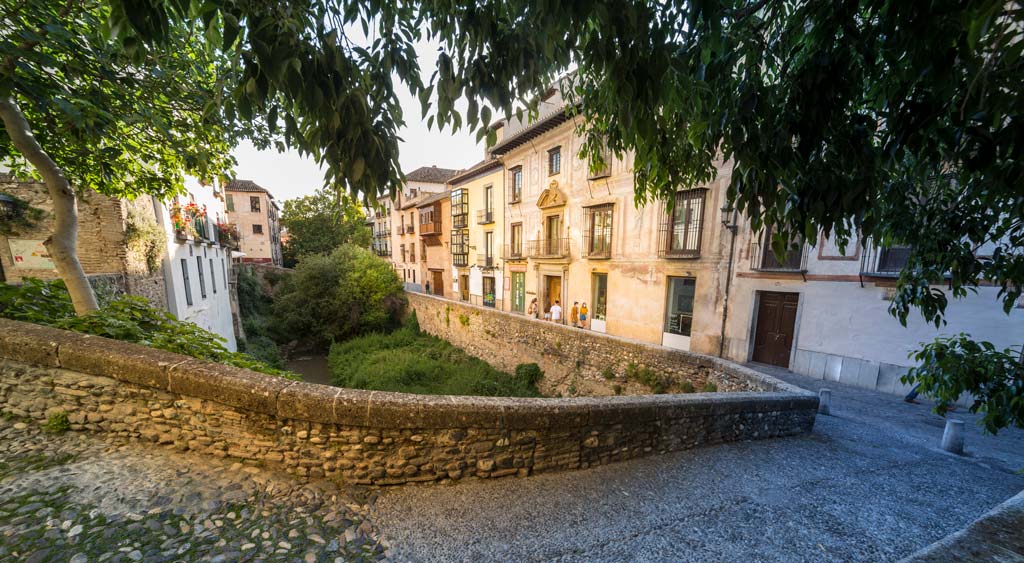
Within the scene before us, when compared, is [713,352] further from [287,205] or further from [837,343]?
[287,205]

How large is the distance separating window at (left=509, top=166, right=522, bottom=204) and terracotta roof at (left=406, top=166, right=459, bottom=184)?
16.5 m

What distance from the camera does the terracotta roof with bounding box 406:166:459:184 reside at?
31.4 meters

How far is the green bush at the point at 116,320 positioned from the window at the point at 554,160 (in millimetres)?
12666

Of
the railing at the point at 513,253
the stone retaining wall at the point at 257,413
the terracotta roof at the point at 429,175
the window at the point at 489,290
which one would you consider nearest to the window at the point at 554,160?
the railing at the point at 513,253

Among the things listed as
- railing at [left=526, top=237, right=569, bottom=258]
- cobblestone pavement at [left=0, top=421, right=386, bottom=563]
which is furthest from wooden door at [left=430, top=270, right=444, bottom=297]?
cobblestone pavement at [left=0, top=421, right=386, bottom=563]

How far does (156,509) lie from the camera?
7.70 ft

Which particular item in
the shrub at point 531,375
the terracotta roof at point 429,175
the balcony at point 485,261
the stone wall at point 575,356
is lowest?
the shrub at point 531,375

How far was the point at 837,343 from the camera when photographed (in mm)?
7965

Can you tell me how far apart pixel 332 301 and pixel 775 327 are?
20605mm

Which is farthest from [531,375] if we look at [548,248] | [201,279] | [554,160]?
[201,279]

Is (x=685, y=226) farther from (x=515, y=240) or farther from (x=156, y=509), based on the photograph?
(x=156, y=509)

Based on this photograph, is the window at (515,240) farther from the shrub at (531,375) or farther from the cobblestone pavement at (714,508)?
the cobblestone pavement at (714,508)

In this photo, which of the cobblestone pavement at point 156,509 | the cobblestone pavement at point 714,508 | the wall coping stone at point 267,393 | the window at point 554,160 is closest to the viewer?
the cobblestone pavement at point 156,509

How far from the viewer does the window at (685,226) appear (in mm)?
10422
